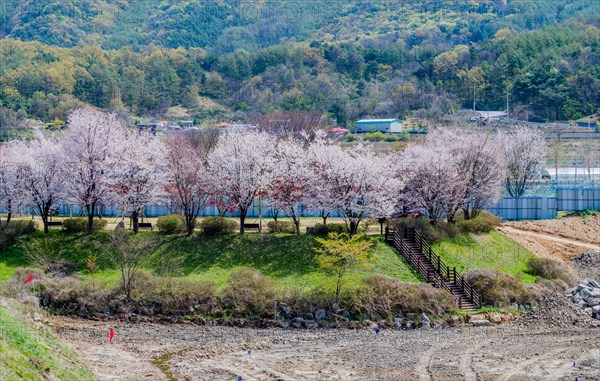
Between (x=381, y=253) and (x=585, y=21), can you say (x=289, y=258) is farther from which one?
(x=585, y=21)

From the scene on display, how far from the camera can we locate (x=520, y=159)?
7088 centimetres

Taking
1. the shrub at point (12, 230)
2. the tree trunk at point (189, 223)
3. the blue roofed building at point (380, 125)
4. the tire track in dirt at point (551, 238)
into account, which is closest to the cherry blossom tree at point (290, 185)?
the tree trunk at point (189, 223)

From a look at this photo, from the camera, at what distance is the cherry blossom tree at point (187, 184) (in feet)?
165

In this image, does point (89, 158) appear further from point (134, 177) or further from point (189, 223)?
point (189, 223)

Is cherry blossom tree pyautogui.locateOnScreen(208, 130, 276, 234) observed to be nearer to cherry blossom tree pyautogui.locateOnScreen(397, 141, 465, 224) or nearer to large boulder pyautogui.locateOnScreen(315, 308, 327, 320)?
cherry blossom tree pyautogui.locateOnScreen(397, 141, 465, 224)

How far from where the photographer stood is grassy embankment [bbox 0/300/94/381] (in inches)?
1048

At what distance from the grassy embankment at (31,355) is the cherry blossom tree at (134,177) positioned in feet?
58.0

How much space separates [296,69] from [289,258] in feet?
341

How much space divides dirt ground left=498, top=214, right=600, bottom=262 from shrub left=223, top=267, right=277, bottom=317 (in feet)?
59.7

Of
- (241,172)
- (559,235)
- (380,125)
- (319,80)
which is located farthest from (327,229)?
(319,80)

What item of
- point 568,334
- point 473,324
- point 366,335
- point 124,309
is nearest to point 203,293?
point 124,309

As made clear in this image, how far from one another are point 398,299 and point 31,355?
17563 mm

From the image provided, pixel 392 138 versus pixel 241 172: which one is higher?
pixel 392 138

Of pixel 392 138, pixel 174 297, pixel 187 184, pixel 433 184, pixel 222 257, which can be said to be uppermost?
pixel 392 138
